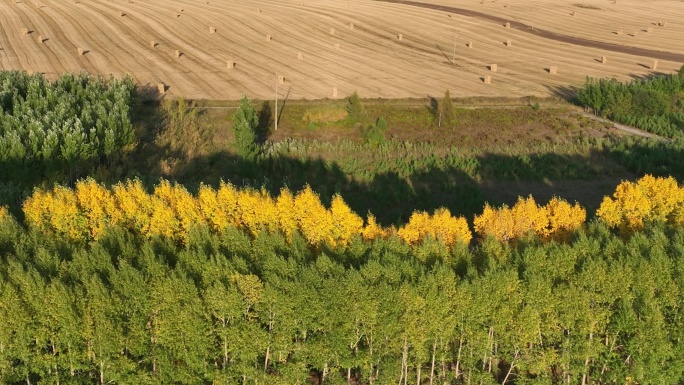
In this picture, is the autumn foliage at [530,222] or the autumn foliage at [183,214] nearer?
the autumn foliage at [183,214]

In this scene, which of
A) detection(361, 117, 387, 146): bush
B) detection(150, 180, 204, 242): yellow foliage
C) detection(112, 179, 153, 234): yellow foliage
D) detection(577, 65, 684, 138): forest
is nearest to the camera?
detection(150, 180, 204, 242): yellow foliage

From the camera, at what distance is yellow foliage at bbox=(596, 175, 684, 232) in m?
32.9

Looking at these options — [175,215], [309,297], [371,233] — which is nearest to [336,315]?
[309,297]

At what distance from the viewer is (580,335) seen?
2505cm

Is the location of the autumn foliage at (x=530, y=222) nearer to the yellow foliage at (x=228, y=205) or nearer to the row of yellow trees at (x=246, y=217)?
the row of yellow trees at (x=246, y=217)

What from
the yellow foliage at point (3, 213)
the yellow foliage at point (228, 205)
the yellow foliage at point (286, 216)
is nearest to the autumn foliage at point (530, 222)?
the yellow foliage at point (286, 216)

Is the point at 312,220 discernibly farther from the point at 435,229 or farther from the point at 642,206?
the point at 642,206

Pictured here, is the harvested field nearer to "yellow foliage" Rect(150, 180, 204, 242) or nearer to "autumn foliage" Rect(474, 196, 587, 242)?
"yellow foliage" Rect(150, 180, 204, 242)

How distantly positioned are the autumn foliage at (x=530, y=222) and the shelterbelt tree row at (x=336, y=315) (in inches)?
183

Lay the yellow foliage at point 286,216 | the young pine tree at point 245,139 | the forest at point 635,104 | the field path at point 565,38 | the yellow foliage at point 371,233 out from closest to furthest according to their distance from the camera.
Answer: the yellow foliage at point 371,233 < the yellow foliage at point 286,216 < the young pine tree at point 245,139 < the forest at point 635,104 < the field path at point 565,38

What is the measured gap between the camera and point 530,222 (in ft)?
106

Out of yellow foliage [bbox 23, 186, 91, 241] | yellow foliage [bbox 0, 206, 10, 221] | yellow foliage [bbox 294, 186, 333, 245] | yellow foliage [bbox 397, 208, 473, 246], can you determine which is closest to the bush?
yellow foliage [bbox 397, 208, 473, 246]

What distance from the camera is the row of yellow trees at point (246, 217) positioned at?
2972 cm

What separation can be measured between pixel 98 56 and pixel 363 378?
5355 cm
